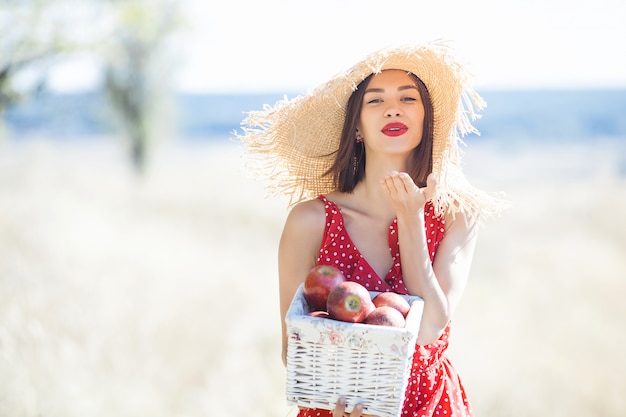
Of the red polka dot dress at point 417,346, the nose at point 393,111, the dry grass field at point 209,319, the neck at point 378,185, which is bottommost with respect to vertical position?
the dry grass field at point 209,319

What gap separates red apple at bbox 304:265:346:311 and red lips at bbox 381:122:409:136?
61cm

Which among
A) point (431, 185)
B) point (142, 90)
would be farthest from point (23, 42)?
point (142, 90)

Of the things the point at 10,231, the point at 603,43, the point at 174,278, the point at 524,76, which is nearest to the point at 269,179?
the point at 174,278

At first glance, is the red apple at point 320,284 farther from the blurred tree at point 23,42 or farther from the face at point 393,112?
the blurred tree at point 23,42

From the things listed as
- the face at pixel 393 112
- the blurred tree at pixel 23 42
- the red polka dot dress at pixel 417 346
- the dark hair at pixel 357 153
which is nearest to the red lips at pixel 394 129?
the face at pixel 393 112

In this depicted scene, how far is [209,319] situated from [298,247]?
4.14 m

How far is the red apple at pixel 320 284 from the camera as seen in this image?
2254mm

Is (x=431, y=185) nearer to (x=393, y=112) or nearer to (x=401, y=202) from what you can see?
(x=401, y=202)

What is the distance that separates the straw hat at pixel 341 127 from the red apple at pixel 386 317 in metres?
0.60

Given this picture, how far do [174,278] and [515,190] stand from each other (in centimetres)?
1973

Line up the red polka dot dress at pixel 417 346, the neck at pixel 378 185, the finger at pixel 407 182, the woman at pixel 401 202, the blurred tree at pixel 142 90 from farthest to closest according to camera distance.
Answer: the blurred tree at pixel 142 90, the neck at pixel 378 185, the red polka dot dress at pixel 417 346, the woman at pixel 401 202, the finger at pixel 407 182

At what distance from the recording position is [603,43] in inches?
2776

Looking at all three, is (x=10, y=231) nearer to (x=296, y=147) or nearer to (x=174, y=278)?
(x=174, y=278)

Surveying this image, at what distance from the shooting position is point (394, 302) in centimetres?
221
